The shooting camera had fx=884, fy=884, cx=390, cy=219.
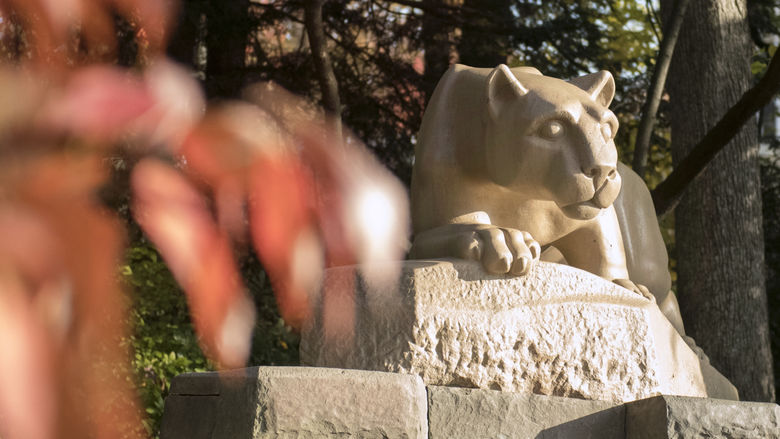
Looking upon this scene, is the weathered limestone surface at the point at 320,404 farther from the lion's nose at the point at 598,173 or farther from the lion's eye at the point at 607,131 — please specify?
the lion's eye at the point at 607,131

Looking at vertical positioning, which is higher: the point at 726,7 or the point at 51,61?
the point at 51,61

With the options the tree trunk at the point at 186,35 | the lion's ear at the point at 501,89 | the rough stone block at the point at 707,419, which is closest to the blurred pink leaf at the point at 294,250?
the tree trunk at the point at 186,35

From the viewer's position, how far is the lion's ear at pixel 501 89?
258 cm

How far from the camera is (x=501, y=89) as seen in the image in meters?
2.63

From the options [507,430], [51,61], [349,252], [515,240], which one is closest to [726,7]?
[349,252]

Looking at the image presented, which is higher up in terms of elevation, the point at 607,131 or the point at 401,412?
the point at 607,131

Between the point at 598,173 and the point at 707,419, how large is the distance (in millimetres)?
745

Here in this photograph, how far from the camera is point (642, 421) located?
2197mm

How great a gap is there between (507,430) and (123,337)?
3.61 metres

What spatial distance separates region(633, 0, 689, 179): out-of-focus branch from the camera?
210 inches

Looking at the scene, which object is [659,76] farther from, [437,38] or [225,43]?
[225,43]

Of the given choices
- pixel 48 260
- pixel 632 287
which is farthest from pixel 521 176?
pixel 48 260

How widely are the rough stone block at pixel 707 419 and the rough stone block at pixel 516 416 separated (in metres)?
0.16

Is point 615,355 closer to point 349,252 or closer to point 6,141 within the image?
point 6,141
